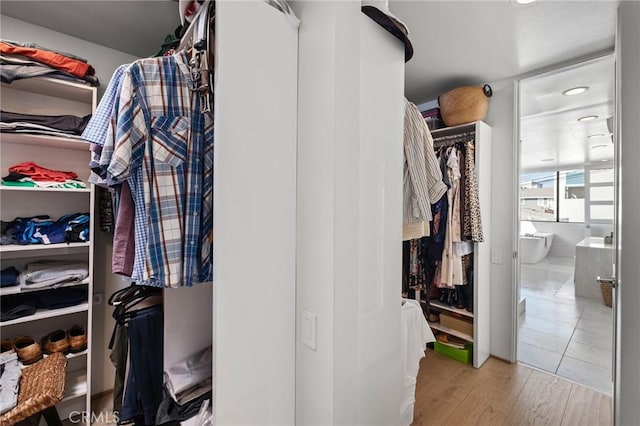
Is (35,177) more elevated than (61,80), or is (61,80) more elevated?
(61,80)

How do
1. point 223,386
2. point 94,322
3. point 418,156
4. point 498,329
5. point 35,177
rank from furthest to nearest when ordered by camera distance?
point 498,329, point 94,322, point 35,177, point 418,156, point 223,386

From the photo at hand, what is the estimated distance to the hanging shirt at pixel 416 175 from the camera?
143cm

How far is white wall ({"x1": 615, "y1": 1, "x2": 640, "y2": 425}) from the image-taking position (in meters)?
0.77

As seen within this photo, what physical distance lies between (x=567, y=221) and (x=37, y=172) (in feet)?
33.6

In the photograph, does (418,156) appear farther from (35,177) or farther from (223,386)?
(35,177)

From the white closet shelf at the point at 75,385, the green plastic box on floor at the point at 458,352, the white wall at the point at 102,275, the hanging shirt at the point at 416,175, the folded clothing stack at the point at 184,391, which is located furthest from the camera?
the green plastic box on floor at the point at 458,352

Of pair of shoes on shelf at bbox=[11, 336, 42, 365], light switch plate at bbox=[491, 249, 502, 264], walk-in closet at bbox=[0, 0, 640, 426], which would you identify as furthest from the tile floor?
pair of shoes on shelf at bbox=[11, 336, 42, 365]

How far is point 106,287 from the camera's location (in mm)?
2002

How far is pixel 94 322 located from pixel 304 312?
6.13 feet

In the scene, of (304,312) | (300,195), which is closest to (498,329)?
(304,312)

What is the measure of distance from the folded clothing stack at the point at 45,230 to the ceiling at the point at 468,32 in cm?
118

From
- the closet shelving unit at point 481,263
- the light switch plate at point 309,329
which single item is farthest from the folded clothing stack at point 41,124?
the closet shelving unit at point 481,263

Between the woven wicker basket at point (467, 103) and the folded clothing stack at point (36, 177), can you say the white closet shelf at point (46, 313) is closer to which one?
the folded clothing stack at point (36, 177)

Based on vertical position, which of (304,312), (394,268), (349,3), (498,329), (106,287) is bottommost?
(498,329)
